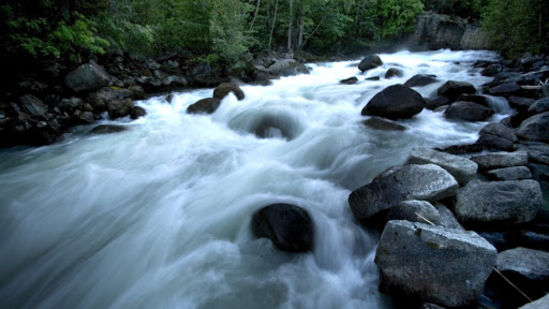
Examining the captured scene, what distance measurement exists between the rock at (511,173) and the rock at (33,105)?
349 inches

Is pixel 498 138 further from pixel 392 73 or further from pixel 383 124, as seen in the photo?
pixel 392 73

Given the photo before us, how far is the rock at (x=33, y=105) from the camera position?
5.59 meters

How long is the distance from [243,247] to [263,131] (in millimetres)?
3622

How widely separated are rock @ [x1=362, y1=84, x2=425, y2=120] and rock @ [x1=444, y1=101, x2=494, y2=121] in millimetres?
802

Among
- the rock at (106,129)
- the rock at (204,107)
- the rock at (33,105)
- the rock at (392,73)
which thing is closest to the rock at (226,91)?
the rock at (204,107)

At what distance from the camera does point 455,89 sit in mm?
6715

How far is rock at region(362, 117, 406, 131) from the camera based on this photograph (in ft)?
17.3

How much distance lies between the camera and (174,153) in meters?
5.24

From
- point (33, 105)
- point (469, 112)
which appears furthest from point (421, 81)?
point (33, 105)

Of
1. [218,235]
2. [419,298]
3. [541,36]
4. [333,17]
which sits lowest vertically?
[218,235]

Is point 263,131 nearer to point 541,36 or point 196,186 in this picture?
point 196,186

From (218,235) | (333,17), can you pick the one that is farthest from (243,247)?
(333,17)

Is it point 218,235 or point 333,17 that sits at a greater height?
point 333,17

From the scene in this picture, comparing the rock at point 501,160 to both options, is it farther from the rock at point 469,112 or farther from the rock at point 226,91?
the rock at point 226,91
